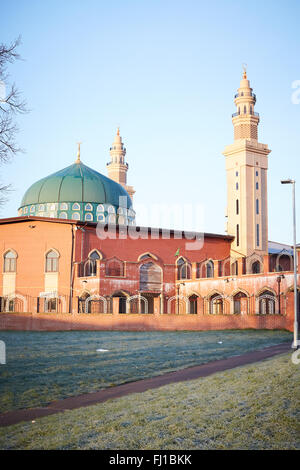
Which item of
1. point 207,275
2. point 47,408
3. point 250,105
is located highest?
point 250,105

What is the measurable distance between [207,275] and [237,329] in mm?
14820

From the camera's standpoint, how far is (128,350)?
54.0ft

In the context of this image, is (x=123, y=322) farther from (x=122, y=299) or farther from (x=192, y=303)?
(x=192, y=303)

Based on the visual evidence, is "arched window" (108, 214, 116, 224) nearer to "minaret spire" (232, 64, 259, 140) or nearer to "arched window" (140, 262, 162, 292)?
"arched window" (140, 262, 162, 292)

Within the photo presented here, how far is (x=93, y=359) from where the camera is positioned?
1440 centimetres

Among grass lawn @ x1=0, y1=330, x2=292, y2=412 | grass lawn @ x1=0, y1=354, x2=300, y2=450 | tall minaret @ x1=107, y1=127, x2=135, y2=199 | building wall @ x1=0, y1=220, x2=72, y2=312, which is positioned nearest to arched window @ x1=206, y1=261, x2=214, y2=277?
building wall @ x1=0, y1=220, x2=72, y2=312

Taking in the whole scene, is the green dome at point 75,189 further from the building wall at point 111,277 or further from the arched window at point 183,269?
the arched window at point 183,269

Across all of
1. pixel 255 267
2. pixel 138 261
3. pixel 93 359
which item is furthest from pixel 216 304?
pixel 93 359

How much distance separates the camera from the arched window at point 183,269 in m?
38.3

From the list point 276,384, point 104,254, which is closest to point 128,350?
point 276,384

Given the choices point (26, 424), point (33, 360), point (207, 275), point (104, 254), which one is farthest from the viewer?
point (207, 275)

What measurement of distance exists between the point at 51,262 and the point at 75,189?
10.8 metres

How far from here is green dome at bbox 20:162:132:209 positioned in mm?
44688
